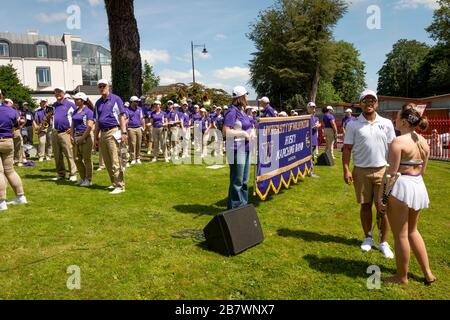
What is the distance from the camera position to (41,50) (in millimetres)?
59625

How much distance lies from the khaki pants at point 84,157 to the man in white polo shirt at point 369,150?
619cm

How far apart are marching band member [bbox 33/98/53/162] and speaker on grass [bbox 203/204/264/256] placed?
9945 millimetres

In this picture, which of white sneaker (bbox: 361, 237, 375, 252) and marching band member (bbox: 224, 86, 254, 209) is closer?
white sneaker (bbox: 361, 237, 375, 252)

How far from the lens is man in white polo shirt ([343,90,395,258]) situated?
5.07 metres

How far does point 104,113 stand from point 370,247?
19.8 feet

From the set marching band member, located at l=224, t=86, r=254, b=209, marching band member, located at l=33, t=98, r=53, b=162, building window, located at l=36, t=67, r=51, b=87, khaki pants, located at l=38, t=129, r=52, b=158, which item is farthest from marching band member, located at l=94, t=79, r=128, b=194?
building window, located at l=36, t=67, r=51, b=87

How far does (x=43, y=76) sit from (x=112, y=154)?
58361 millimetres

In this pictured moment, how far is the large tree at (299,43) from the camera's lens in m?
47.9

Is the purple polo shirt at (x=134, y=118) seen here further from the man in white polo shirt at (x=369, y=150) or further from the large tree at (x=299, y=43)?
the large tree at (x=299, y=43)

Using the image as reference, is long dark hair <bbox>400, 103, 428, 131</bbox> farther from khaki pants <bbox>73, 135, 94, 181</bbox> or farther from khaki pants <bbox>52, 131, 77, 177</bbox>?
khaki pants <bbox>52, 131, 77, 177</bbox>

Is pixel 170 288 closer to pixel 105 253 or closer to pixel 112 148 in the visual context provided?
pixel 105 253

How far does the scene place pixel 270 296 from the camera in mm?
3998

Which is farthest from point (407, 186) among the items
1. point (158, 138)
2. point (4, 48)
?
point (4, 48)
